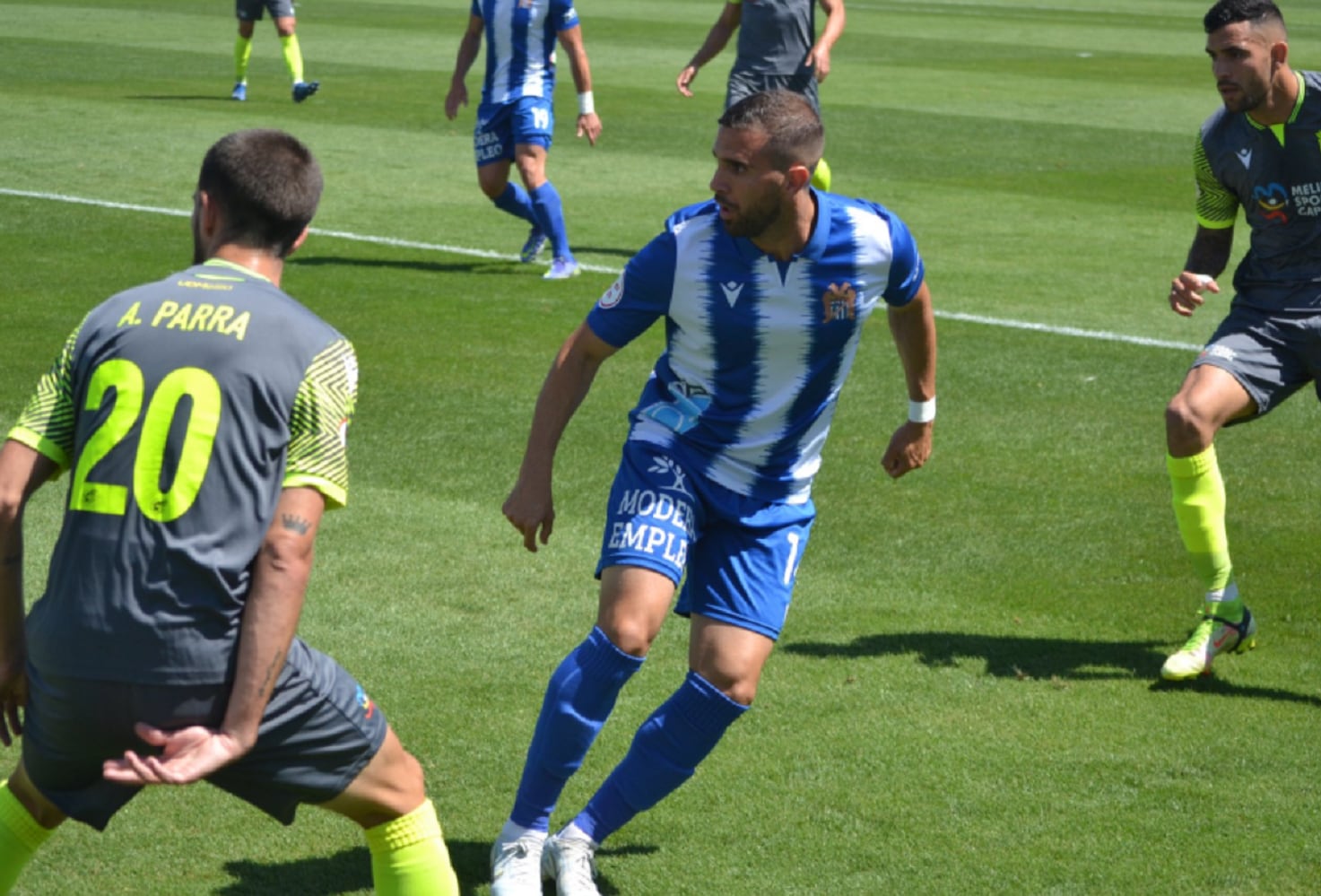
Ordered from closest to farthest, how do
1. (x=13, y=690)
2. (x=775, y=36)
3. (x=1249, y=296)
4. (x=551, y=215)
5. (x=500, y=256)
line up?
1. (x=13, y=690)
2. (x=1249, y=296)
3. (x=551, y=215)
4. (x=775, y=36)
5. (x=500, y=256)

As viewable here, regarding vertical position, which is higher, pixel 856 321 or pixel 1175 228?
pixel 856 321

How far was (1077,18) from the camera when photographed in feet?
142

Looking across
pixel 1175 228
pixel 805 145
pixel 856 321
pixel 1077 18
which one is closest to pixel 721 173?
pixel 805 145

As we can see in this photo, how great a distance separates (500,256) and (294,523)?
1020 centimetres

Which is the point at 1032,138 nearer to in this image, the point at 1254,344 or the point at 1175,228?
the point at 1175,228

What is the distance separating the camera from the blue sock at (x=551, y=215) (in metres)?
12.5

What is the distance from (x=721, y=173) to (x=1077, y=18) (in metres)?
40.8

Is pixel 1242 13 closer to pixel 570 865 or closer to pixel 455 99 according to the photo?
pixel 570 865

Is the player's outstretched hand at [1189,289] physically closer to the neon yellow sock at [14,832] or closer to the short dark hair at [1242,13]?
the short dark hair at [1242,13]

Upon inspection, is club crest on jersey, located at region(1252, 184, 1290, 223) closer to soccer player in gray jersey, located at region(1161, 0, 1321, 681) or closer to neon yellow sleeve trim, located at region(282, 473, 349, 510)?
soccer player in gray jersey, located at region(1161, 0, 1321, 681)

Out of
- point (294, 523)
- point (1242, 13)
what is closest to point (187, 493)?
point (294, 523)

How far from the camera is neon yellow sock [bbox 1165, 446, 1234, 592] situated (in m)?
6.40

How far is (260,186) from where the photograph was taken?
11.3ft

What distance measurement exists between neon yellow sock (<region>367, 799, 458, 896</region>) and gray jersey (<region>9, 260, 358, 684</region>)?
640 mm
